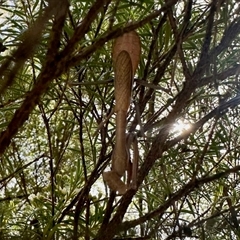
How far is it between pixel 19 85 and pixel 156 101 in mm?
322

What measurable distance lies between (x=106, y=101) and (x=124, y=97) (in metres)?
0.25

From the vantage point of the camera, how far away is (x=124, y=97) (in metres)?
0.42

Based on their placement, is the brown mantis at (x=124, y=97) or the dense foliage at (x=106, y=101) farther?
the brown mantis at (x=124, y=97)

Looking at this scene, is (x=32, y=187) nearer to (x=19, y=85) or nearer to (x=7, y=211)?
(x=7, y=211)

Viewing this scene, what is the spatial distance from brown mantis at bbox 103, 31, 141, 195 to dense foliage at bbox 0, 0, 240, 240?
0.02m

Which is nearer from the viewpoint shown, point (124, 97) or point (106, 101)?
point (124, 97)

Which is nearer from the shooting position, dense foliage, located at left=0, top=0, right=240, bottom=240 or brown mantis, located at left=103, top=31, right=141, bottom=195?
dense foliage, located at left=0, top=0, right=240, bottom=240

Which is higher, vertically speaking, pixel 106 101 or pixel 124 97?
pixel 106 101

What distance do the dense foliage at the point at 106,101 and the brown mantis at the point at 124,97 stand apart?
2 centimetres

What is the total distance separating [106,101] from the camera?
0.67 meters

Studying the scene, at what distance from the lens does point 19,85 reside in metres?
0.68

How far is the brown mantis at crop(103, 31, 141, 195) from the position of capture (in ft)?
1.30

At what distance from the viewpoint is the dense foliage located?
10.2 inches

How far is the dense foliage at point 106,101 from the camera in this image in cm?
26
